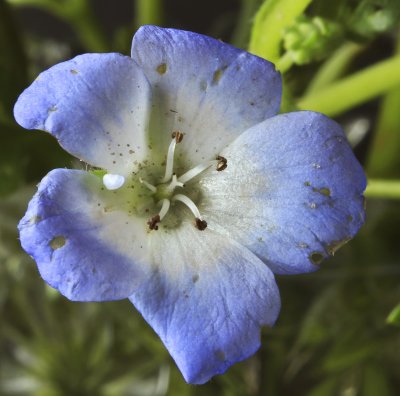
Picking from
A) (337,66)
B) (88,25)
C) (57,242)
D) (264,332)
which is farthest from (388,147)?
(57,242)

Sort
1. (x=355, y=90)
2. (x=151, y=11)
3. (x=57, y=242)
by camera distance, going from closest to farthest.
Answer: (x=57, y=242) < (x=355, y=90) < (x=151, y=11)

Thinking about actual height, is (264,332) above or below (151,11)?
below

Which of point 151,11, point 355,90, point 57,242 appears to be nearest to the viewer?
point 57,242

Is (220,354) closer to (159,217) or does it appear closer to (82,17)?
A: (159,217)

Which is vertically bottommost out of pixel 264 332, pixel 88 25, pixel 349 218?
pixel 264 332

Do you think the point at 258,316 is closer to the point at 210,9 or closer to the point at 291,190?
the point at 291,190

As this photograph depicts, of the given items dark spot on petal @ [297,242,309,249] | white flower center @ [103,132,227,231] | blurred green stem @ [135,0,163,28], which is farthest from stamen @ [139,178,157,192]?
blurred green stem @ [135,0,163,28]

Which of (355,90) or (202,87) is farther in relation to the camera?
(355,90)

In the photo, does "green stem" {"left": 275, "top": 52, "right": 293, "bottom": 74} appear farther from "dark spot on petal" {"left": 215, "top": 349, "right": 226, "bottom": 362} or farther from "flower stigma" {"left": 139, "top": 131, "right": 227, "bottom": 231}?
"dark spot on petal" {"left": 215, "top": 349, "right": 226, "bottom": 362}
